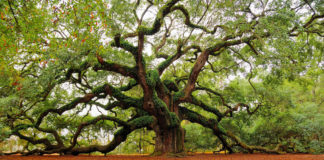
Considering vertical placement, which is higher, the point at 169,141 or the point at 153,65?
the point at 153,65

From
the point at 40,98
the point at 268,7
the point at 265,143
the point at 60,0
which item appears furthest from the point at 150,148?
the point at 60,0

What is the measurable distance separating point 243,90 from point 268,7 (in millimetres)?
6253

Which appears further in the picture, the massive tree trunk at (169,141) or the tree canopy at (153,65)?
the massive tree trunk at (169,141)

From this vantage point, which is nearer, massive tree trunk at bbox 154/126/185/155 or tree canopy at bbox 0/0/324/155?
tree canopy at bbox 0/0/324/155

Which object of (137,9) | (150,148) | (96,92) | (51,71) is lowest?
(150,148)

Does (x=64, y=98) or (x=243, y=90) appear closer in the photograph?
(x=64, y=98)

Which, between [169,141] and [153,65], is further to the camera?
[153,65]

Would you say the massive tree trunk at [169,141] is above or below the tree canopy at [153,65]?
below

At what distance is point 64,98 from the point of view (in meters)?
11.6

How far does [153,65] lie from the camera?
40.2 feet

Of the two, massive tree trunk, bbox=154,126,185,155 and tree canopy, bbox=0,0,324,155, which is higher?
tree canopy, bbox=0,0,324,155

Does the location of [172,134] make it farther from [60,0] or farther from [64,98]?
[60,0]

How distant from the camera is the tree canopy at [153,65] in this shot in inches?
239

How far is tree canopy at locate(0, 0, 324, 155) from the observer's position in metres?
6.06
